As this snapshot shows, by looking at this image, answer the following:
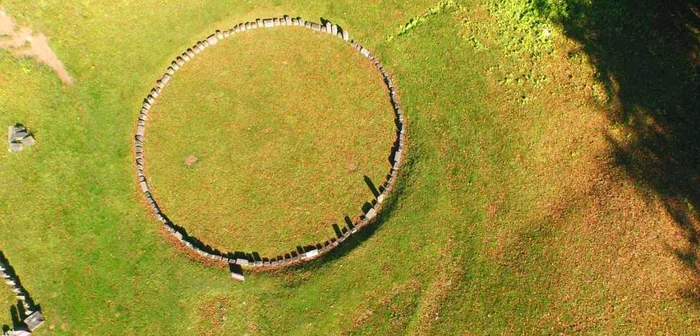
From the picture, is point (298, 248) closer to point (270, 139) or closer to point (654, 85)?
point (270, 139)

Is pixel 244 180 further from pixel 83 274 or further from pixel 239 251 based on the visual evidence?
pixel 83 274

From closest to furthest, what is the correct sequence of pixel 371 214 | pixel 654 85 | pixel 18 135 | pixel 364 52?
1. pixel 18 135
2. pixel 371 214
3. pixel 364 52
4. pixel 654 85

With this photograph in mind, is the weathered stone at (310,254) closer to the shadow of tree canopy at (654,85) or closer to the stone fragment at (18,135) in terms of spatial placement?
the stone fragment at (18,135)

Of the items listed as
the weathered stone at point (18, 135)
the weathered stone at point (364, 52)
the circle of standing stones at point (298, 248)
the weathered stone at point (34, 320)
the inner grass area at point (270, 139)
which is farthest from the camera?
the weathered stone at point (364, 52)

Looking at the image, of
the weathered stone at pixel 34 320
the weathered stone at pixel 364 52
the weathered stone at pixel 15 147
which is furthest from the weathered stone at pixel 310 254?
the weathered stone at pixel 15 147

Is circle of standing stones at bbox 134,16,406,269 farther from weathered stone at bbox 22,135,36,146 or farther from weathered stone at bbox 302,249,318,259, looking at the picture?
weathered stone at bbox 22,135,36,146

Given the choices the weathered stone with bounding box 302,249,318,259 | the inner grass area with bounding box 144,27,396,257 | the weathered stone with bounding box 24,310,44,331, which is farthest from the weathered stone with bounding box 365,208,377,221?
the weathered stone with bounding box 24,310,44,331

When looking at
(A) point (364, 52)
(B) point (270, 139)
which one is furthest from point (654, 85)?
(B) point (270, 139)
